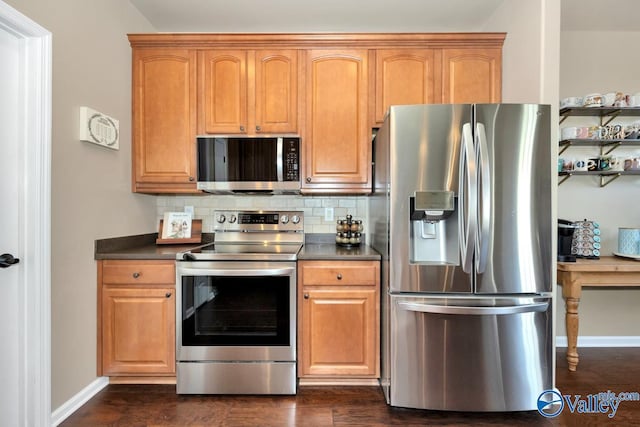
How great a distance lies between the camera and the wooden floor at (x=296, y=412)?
1.71 m

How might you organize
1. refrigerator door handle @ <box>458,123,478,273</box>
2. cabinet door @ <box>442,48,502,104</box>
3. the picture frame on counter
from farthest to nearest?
1. the picture frame on counter
2. cabinet door @ <box>442,48,502,104</box>
3. refrigerator door handle @ <box>458,123,478,273</box>

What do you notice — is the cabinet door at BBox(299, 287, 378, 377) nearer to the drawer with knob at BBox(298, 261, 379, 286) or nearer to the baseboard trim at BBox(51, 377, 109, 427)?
the drawer with knob at BBox(298, 261, 379, 286)

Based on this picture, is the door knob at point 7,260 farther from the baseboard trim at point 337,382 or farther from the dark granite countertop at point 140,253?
the baseboard trim at point 337,382

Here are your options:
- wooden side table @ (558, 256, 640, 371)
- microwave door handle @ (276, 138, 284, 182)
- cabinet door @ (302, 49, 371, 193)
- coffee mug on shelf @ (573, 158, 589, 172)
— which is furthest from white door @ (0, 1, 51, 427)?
coffee mug on shelf @ (573, 158, 589, 172)

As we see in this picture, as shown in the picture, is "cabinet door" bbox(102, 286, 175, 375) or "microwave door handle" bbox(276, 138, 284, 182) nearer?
"cabinet door" bbox(102, 286, 175, 375)

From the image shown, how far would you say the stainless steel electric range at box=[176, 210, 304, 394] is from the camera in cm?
192

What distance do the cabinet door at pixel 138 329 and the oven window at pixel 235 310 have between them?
5.4 inches

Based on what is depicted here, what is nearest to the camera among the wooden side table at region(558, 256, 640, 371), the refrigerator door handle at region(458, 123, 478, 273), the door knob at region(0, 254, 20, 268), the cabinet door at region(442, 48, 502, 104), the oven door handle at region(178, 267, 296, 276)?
the door knob at region(0, 254, 20, 268)

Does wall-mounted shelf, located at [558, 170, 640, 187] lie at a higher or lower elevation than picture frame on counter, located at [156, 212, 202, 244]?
higher

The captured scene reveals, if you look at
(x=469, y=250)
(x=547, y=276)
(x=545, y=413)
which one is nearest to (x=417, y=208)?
(x=469, y=250)

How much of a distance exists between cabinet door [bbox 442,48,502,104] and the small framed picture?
2192mm

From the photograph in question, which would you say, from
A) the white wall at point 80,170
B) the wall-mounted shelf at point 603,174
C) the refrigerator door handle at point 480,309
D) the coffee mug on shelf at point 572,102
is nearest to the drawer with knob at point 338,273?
the refrigerator door handle at point 480,309

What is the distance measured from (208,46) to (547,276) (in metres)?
2.64

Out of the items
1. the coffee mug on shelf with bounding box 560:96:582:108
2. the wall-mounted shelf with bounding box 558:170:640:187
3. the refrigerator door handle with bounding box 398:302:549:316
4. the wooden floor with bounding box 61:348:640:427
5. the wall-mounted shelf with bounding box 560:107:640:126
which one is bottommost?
the wooden floor with bounding box 61:348:640:427
